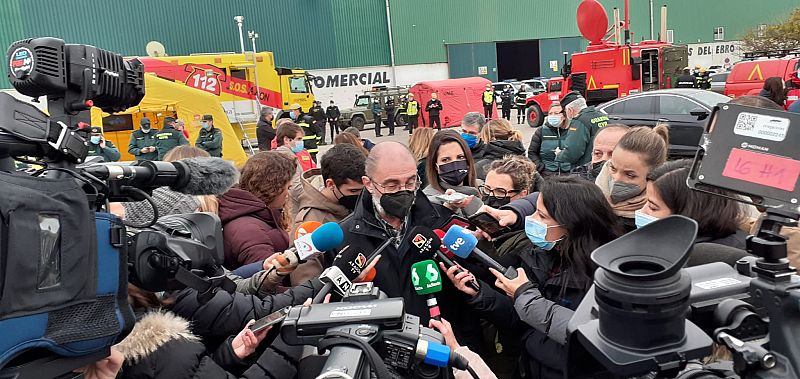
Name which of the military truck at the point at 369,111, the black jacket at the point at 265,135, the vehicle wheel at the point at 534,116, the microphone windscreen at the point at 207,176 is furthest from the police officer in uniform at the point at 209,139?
the vehicle wheel at the point at 534,116

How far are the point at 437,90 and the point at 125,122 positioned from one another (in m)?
11.6

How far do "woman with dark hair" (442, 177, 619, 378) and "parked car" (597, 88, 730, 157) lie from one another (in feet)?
23.7

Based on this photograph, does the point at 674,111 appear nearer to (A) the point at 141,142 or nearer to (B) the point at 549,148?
(B) the point at 549,148

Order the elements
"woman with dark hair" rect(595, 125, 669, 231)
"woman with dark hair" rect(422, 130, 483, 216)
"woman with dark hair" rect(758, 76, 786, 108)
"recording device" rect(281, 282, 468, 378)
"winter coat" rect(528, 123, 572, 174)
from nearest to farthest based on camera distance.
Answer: "recording device" rect(281, 282, 468, 378) < "woman with dark hair" rect(595, 125, 669, 231) < "woman with dark hair" rect(422, 130, 483, 216) < "winter coat" rect(528, 123, 572, 174) < "woman with dark hair" rect(758, 76, 786, 108)

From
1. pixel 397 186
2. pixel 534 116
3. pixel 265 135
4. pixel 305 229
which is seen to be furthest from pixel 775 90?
pixel 534 116

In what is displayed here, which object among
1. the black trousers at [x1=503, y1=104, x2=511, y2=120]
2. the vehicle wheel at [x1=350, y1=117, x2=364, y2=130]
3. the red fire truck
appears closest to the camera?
the red fire truck

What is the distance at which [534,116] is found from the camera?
19578 mm

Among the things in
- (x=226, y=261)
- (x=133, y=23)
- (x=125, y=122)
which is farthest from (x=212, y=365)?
(x=133, y=23)

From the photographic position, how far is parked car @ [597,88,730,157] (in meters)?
9.27

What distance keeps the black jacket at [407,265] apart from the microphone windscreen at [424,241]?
55 millimetres

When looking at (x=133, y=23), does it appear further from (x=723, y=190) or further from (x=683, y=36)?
(x=683, y=36)

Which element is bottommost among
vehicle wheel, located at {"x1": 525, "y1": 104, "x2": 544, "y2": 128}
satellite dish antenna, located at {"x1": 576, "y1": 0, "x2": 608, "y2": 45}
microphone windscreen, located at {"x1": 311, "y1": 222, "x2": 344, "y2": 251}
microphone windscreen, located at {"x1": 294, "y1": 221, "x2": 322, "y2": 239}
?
vehicle wheel, located at {"x1": 525, "y1": 104, "x2": 544, "y2": 128}

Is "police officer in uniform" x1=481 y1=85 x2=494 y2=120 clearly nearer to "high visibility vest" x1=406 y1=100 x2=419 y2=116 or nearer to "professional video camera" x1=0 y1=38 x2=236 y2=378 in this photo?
"high visibility vest" x1=406 y1=100 x2=419 y2=116

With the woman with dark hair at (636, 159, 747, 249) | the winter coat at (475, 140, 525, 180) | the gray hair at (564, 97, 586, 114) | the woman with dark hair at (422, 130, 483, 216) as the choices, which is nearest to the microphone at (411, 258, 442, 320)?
the woman with dark hair at (636, 159, 747, 249)
